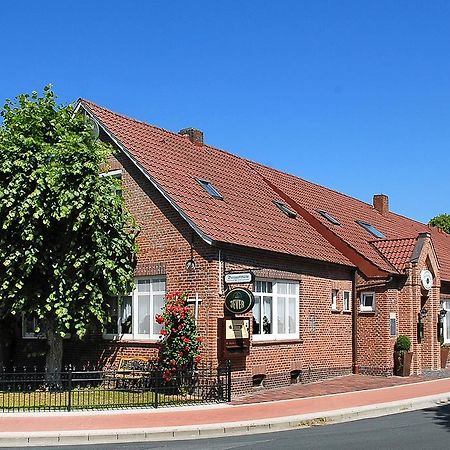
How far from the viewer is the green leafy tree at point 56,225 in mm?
18250

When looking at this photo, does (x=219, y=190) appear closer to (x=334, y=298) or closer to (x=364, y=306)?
(x=334, y=298)

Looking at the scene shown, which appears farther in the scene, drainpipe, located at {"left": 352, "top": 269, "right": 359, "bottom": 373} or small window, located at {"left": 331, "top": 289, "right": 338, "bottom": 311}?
drainpipe, located at {"left": 352, "top": 269, "right": 359, "bottom": 373}

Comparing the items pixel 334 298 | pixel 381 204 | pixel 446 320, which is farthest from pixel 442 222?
pixel 334 298

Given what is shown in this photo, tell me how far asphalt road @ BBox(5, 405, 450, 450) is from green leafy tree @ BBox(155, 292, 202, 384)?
4.60 meters

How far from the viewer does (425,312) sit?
26031 mm

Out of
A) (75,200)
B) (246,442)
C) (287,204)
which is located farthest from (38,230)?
(287,204)

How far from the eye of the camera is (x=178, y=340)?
18.1m

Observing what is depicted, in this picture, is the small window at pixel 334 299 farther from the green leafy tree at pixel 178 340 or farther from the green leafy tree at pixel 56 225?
the green leafy tree at pixel 56 225

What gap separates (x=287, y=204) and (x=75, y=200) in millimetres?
10529

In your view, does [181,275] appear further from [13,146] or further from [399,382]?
[399,382]

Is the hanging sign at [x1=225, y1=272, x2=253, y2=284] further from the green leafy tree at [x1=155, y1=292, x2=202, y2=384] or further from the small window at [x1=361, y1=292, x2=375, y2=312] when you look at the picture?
the small window at [x1=361, y1=292, x2=375, y2=312]

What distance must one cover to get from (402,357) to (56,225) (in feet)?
42.3

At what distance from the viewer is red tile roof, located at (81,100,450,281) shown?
1995cm

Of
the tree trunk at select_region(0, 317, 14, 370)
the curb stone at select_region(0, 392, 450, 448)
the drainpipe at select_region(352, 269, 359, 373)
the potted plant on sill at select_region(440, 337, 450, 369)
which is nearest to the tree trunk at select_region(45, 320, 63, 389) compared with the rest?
the tree trunk at select_region(0, 317, 14, 370)
